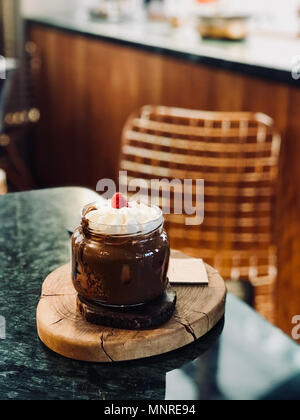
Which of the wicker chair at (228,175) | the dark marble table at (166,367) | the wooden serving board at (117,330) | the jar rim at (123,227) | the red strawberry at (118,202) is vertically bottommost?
the wicker chair at (228,175)

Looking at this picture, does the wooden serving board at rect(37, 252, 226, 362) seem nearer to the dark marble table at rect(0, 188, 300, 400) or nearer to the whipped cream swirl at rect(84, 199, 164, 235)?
the dark marble table at rect(0, 188, 300, 400)

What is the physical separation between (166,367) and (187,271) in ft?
0.76

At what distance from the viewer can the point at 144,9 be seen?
4422mm

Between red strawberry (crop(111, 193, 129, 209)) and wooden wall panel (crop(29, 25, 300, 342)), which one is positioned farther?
wooden wall panel (crop(29, 25, 300, 342))

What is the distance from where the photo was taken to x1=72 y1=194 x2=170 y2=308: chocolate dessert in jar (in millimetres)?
843

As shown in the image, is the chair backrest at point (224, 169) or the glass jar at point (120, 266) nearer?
the glass jar at point (120, 266)

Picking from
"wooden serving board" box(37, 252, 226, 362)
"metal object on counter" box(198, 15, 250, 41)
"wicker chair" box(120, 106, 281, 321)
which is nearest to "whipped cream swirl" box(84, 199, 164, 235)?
"wooden serving board" box(37, 252, 226, 362)

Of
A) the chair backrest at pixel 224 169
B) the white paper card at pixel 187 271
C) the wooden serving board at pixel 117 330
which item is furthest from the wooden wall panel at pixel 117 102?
the wooden serving board at pixel 117 330

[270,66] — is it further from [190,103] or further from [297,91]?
[190,103]

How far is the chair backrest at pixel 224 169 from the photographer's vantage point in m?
1.94

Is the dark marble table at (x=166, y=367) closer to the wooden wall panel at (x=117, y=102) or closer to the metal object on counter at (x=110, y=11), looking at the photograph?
the wooden wall panel at (x=117, y=102)

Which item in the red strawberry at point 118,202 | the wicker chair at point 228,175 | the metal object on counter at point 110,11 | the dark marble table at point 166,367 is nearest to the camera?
the dark marble table at point 166,367

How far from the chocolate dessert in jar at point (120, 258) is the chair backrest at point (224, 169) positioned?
3.32ft

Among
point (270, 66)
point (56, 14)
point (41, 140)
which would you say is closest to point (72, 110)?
point (41, 140)
